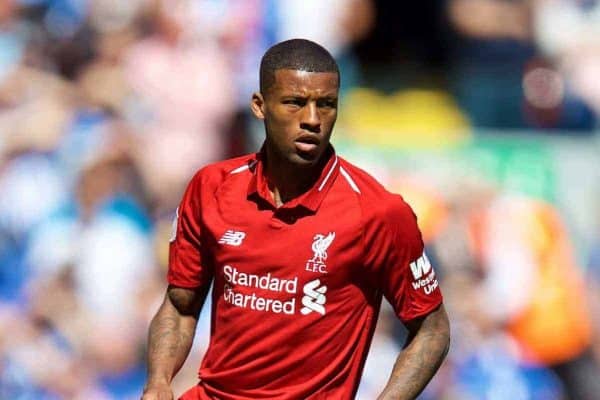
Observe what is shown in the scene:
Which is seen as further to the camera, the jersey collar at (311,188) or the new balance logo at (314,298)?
the jersey collar at (311,188)

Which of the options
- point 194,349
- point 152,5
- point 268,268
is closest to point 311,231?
point 268,268

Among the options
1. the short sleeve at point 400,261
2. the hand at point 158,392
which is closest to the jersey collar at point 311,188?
the short sleeve at point 400,261

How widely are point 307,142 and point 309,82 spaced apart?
203 mm

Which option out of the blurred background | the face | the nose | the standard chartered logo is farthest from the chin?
the blurred background

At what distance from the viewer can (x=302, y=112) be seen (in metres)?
4.40

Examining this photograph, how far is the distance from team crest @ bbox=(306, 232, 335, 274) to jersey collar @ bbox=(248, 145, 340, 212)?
13cm

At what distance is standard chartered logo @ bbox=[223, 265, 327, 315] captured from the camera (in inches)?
174

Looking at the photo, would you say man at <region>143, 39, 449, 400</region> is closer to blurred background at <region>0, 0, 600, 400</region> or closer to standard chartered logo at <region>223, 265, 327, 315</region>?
standard chartered logo at <region>223, 265, 327, 315</region>

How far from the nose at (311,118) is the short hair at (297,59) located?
0.41 ft

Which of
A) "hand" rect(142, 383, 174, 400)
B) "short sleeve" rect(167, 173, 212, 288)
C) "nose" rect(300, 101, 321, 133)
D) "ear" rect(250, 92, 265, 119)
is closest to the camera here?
"nose" rect(300, 101, 321, 133)

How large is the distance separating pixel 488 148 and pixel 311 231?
4.65 metres

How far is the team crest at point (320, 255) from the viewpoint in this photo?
4402 millimetres

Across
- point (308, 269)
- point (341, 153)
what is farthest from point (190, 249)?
point (341, 153)

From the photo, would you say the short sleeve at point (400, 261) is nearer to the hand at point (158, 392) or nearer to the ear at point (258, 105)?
the ear at point (258, 105)
